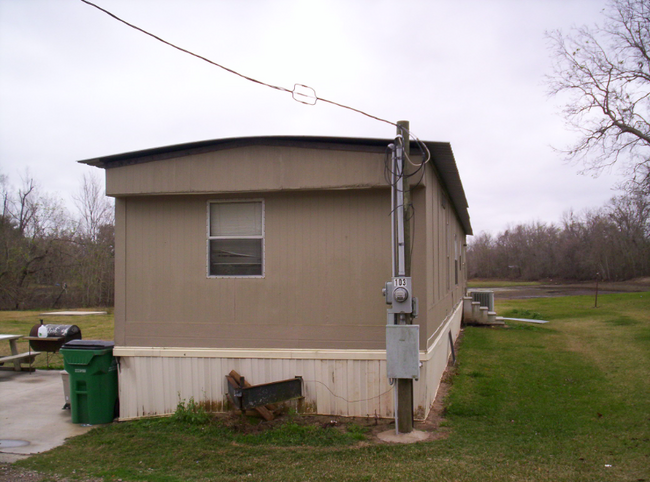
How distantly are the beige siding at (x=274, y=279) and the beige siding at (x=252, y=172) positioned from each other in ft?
0.76

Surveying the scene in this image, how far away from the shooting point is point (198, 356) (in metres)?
6.48

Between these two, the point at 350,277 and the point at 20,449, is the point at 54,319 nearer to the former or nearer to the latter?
the point at 20,449

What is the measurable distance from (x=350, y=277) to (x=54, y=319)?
655 inches

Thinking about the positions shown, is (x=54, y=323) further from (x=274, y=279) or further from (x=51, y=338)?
(x=274, y=279)

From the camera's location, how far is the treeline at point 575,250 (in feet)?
150

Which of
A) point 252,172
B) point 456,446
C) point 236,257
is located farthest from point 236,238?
point 456,446

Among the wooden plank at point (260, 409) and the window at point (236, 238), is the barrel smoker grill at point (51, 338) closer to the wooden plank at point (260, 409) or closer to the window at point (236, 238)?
the window at point (236, 238)

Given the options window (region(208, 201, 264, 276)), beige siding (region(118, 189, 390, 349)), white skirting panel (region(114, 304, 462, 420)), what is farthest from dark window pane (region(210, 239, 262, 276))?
white skirting panel (region(114, 304, 462, 420))

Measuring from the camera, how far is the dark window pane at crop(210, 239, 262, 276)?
655cm

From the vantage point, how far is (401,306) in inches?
213

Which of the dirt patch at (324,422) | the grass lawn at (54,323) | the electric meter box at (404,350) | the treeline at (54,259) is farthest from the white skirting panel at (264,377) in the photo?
the treeline at (54,259)

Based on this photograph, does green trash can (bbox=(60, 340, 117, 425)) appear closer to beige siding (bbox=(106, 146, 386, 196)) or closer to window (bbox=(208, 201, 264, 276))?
window (bbox=(208, 201, 264, 276))

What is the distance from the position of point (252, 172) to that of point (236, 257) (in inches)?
43.0

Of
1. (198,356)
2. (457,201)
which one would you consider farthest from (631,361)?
(198,356)
